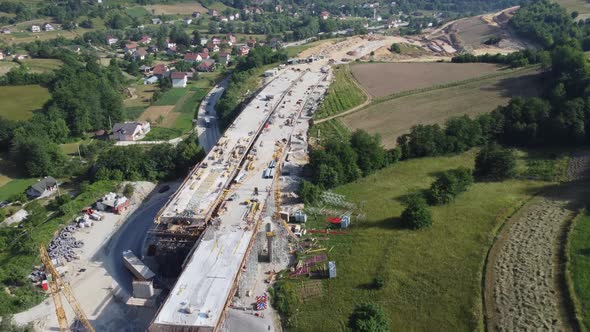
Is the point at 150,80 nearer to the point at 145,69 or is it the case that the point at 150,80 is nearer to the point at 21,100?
the point at 145,69

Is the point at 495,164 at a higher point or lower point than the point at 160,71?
lower

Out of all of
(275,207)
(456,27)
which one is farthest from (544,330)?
(456,27)

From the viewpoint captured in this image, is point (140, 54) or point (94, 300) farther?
point (140, 54)

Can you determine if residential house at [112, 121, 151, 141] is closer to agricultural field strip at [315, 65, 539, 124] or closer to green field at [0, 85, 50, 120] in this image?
green field at [0, 85, 50, 120]

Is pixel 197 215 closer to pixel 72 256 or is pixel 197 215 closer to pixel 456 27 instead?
pixel 72 256

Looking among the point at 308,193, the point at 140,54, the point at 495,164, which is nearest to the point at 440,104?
the point at 495,164

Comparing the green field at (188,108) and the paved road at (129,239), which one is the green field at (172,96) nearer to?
the green field at (188,108)
